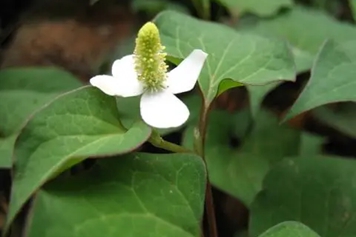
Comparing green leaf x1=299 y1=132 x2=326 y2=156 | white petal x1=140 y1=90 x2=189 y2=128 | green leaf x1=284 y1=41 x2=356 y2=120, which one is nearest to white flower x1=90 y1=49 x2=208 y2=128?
white petal x1=140 y1=90 x2=189 y2=128

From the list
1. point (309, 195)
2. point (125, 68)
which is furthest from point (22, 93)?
point (309, 195)

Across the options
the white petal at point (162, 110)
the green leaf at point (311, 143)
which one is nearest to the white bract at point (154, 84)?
the white petal at point (162, 110)

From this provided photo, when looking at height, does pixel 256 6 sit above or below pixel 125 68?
below

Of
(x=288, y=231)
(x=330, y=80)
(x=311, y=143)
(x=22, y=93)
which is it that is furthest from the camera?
(x=311, y=143)

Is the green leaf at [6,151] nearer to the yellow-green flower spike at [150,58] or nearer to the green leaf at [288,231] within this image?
the yellow-green flower spike at [150,58]

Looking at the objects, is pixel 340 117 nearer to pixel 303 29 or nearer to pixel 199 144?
pixel 303 29

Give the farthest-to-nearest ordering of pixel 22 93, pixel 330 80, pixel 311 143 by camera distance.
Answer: pixel 311 143 → pixel 22 93 → pixel 330 80
